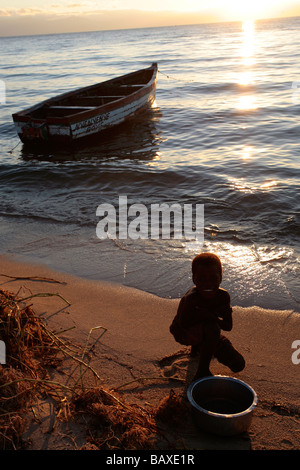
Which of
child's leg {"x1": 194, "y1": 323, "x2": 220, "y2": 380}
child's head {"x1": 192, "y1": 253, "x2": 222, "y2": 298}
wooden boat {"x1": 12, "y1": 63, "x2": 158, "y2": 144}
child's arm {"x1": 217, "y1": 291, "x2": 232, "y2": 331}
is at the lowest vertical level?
child's leg {"x1": 194, "y1": 323, "x2": 220, "y2": 380}

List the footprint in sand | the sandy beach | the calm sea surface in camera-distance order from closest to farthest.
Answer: the sandy beach, the footprint in sand, the calm sea surface

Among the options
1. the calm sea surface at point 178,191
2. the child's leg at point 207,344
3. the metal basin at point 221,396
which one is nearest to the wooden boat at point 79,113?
the calm sea surface at point 178,191

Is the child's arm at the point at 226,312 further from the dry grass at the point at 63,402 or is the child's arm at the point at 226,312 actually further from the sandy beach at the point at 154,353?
the dry grass at the point at 63,402

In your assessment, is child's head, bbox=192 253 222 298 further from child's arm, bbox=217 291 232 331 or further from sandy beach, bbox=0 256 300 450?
sandy beach, bbox=0 256 300 450

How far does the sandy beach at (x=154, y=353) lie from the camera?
2680mm

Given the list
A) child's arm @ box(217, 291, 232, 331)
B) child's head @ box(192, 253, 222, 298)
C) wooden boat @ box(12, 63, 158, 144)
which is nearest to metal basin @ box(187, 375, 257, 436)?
child's arm @ box(217, 291, 232, 331)

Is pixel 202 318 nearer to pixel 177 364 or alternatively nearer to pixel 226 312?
pixel 226 312

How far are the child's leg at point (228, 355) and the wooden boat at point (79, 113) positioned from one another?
9546mm

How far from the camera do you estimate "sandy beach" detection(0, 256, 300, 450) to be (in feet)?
8.79

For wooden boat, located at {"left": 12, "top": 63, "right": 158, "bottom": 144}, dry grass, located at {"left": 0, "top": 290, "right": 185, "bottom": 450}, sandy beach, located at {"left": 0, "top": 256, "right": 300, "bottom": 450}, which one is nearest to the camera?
dry grass, located at {"left": 0, "top": 290, "right": 185, "bottom": 450}

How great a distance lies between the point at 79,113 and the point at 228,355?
977 centimetres

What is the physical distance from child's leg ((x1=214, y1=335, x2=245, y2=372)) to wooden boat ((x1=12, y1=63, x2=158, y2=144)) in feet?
31.3

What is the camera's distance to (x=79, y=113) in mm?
11656
